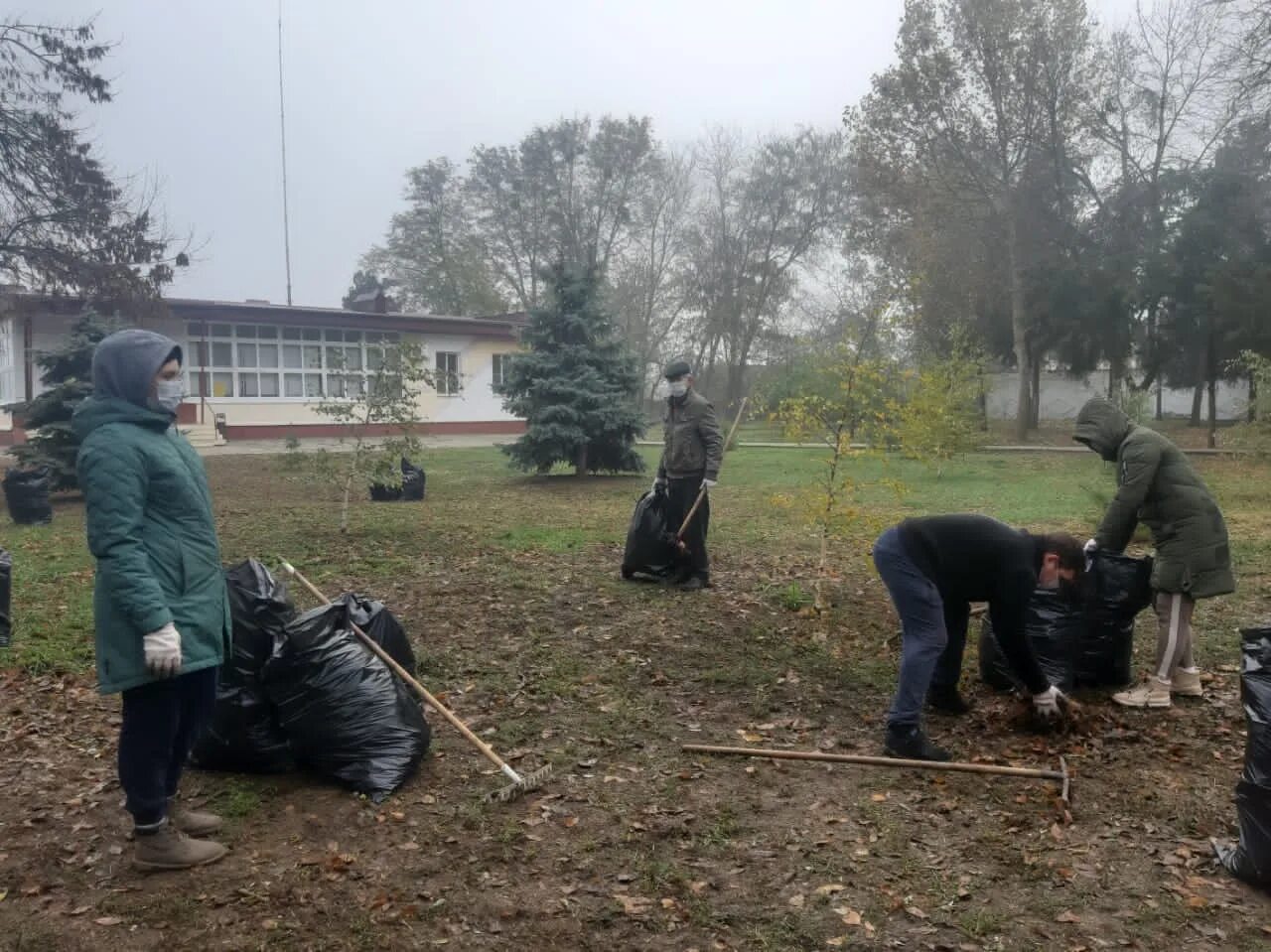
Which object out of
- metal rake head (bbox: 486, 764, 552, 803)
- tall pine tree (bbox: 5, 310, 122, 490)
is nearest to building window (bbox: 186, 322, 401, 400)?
tall pine tree (bbox: 5, 310, 122, 490)

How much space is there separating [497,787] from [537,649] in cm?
191

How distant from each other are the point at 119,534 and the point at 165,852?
3.49 ft

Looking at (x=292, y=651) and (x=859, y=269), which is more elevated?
(x=859, y=269)

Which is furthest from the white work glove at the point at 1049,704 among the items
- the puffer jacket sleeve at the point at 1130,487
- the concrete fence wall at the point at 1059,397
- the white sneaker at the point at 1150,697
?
the concrete fence wall at the point at 1059,397

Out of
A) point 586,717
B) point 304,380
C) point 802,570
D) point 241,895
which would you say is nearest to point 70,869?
point 241,895

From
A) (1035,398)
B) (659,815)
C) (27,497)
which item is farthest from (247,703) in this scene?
(1035,398)

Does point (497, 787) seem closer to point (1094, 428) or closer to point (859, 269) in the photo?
point (1094, 428)

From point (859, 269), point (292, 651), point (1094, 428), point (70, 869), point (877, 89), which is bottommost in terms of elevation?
point (70, 869)

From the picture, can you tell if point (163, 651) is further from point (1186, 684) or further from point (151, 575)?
point (1186, 684)

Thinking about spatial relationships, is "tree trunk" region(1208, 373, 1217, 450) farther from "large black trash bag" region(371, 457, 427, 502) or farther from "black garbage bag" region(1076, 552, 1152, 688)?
"black garbage bag" region(1076, 552, 1152, 688)

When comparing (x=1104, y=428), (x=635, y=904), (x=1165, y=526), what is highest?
(x=1104, y=428)

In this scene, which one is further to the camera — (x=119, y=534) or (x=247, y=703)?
(x=247, y=703)

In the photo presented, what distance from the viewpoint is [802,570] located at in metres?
8.05

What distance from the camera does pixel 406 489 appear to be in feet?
42.4
